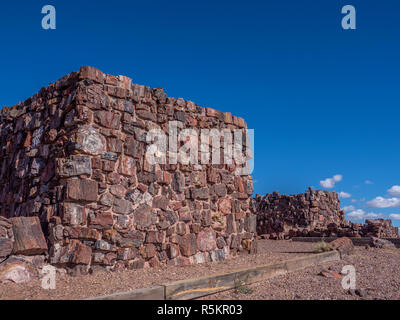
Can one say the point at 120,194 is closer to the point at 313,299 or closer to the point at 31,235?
the point at 31,235

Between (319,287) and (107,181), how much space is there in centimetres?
376

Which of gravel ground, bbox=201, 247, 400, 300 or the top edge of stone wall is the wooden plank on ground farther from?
gravel ground, bbox=201, 247, 400, 300

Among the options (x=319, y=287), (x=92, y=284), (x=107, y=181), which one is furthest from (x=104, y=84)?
(x=319, y=287)

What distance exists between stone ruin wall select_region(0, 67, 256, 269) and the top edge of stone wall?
2cm

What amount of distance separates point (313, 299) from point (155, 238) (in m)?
3.25

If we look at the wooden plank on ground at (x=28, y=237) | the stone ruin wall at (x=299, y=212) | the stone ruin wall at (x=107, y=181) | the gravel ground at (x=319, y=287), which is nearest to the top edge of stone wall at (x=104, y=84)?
the stone ruin wall at (x=107, y=181)

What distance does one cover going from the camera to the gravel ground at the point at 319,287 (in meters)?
4.58

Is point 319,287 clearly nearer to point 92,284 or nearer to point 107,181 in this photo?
point 92,284

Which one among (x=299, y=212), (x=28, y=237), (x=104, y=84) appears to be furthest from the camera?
(x=299, y=212)

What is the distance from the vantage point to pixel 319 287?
511cm

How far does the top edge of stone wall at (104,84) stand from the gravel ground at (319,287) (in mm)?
4082

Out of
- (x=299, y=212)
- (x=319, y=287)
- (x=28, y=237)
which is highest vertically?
(x=299, y=212)

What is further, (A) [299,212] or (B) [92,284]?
(A) [299,212]
